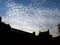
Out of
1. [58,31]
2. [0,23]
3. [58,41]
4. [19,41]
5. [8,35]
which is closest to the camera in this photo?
[58,41]

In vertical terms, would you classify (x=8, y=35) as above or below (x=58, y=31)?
above

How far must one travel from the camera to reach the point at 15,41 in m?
20.9

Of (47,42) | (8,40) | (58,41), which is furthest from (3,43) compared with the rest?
(58,41)

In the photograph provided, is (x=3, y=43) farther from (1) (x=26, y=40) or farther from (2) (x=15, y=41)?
(1) (x=26, y=40)

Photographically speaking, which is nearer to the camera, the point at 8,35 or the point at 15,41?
the point at 15,41

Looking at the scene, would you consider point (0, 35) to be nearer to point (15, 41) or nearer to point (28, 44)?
point (15, 41)

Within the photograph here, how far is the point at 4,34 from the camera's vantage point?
72.1 feet

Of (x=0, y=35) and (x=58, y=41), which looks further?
(x=0, y=35)

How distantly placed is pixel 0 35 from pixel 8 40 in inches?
72.7

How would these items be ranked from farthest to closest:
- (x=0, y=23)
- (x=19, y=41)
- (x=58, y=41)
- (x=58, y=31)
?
(x=0, y=23) < (x=58, y=31) < (x=19, y=41) < (x=58, y=41)

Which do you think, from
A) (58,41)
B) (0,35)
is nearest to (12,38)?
(0,35)

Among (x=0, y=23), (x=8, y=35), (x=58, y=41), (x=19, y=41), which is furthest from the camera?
(x=0, y=23)

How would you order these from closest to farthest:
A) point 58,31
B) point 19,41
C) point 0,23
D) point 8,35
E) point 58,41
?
point 58,41 → point 19,41 → point 8,35 → point 58,31 → point 0,23

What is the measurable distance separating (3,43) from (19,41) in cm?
308
